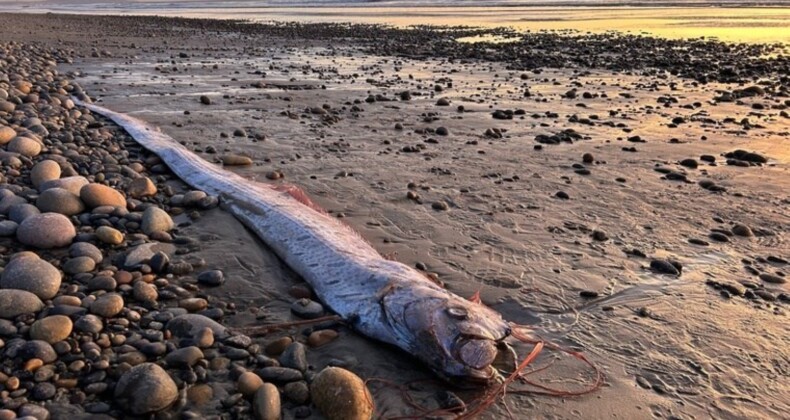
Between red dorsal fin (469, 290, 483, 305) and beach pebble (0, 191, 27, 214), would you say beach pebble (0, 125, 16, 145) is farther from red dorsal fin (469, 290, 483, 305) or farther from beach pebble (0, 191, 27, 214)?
red dorsal fin (469, 290, 483, 305)

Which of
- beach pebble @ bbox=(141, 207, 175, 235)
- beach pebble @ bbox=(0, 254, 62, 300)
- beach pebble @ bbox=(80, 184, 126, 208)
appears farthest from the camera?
beach pebble @ bbox=(80, 184, 126, 208)

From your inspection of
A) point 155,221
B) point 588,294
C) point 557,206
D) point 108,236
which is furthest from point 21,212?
point 557,206

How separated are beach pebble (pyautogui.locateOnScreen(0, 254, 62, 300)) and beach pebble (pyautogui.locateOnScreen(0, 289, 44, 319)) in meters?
0.12

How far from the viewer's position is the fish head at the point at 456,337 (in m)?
3.46

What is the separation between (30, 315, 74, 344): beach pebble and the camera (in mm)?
3594

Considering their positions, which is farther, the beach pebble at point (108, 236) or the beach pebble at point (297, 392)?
the beach pebble at point (108, 236)

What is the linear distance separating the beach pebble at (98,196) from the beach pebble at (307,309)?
2.60 m

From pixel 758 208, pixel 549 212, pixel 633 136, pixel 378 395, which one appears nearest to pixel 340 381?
pixel 378 395

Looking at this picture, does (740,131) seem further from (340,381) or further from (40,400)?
(40,400)

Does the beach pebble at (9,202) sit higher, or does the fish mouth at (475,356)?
the beach pebble at (9,202)

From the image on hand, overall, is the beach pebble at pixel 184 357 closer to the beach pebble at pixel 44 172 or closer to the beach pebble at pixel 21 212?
the beach pebble at pixel 21 212

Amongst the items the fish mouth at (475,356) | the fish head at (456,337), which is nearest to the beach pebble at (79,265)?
the fish head at (456,337)

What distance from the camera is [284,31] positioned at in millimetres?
31750

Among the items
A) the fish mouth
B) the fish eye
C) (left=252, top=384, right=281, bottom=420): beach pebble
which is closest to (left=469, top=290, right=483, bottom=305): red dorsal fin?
the fish eye
